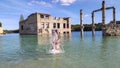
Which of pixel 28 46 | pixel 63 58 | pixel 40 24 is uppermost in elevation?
pixel 40 24

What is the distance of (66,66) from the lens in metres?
11.0

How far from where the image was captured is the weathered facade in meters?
68.1

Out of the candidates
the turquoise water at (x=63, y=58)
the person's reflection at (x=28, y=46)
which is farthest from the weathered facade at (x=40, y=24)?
the turquoise water at (x=63, y=58)

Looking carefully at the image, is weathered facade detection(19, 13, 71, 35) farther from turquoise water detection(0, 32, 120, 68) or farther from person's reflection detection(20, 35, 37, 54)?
turquoise water detection(0, 32, 120, 68)

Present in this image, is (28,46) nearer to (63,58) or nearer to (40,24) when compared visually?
(63,58)

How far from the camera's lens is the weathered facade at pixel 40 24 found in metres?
68.1

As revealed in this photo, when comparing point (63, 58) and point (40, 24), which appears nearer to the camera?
point (63, 58)

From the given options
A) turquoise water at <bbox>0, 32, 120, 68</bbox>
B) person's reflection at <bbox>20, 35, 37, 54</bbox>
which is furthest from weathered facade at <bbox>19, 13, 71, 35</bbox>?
turquoise water at <bbox>0, 32, 120, 68</bbox>

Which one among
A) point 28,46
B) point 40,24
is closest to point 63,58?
point 28,46

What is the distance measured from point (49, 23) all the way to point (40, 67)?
61.0 m

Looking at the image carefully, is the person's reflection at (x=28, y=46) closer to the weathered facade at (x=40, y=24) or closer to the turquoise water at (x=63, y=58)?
the turquoise water at (x=63, y=58)

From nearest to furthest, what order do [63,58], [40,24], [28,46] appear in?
[63,58] < [28,46] < [40,24]

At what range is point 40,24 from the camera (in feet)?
225

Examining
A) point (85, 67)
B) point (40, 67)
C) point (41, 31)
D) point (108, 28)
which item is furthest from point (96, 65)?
point (41, 31)
